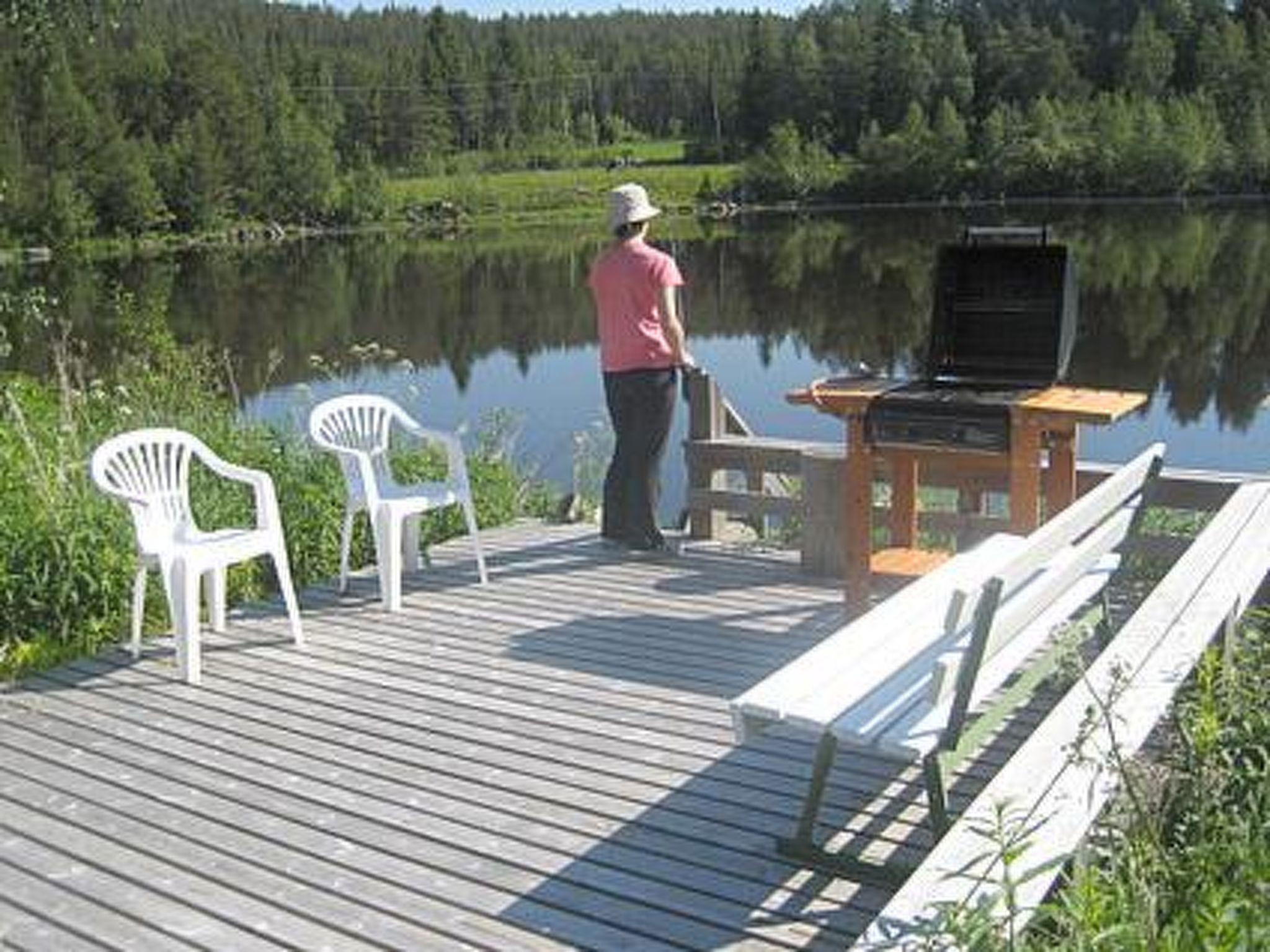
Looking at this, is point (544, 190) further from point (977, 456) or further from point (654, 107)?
point (977, 456)

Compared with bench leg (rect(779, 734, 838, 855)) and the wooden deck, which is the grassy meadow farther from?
bench leg (rect(779, 734, 838, 855))

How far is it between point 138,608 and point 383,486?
133 cm

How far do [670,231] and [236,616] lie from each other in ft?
212

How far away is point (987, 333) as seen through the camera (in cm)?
565

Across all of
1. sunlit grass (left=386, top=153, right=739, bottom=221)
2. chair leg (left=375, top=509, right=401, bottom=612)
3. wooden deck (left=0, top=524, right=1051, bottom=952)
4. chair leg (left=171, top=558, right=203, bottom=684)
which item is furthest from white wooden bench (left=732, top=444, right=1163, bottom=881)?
sunlit grass (left=386, top=153, right=739, bottom=221)

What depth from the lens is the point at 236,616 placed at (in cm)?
638

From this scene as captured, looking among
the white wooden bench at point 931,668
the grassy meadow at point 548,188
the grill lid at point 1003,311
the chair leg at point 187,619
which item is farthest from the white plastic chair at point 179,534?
the grassy meadow at point 548,188

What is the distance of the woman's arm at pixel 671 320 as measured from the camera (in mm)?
6703

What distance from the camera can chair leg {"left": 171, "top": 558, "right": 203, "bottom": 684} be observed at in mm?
5320

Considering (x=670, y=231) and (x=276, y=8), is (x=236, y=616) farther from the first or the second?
(x=276, y=8)

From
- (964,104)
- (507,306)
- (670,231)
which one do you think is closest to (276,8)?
(964,104)

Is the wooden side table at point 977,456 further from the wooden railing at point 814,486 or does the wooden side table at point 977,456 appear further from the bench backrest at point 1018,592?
the bench backrest at point 1018,592

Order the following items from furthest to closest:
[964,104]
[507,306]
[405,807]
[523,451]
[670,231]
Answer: [964,104], [670,231], [507,306], [523,451], [405,807]

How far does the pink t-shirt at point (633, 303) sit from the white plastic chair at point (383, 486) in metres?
0.88
